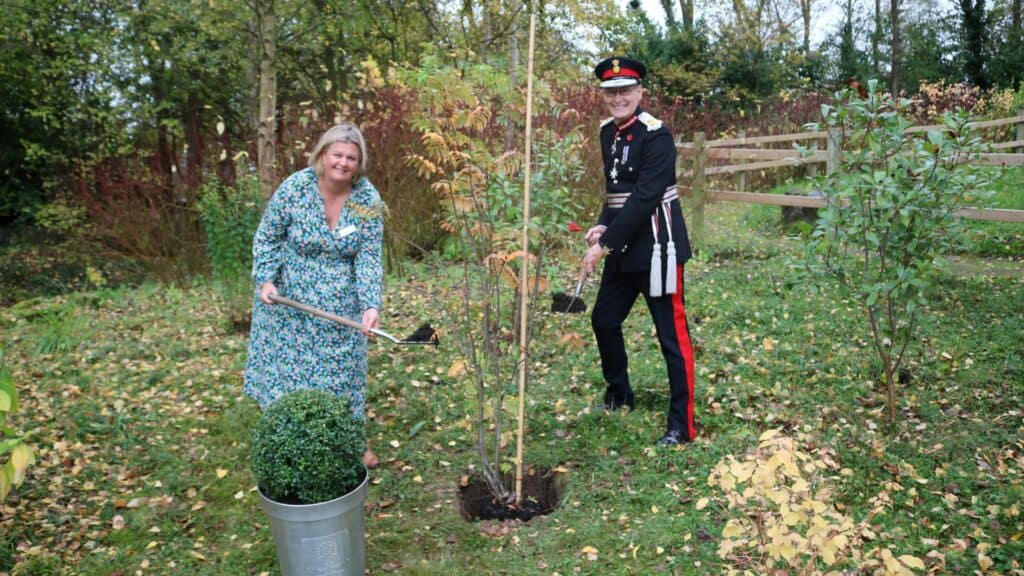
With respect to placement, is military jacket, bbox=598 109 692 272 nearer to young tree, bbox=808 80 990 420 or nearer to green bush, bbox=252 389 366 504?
young tree, bbox=808 80 990 420

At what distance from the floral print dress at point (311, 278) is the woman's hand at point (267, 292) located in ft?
0.17

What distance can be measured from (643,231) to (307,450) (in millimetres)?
1751

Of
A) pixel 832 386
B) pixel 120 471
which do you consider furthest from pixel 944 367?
pixel 120 471

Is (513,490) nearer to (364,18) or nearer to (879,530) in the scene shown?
(879,530)

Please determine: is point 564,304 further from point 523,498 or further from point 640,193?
point 523,498

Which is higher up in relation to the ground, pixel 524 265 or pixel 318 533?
pixel 524 265

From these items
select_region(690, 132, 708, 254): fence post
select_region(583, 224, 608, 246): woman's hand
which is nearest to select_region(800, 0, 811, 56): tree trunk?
select_region(690, 132, 708, 254): fence post

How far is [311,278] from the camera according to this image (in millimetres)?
3359

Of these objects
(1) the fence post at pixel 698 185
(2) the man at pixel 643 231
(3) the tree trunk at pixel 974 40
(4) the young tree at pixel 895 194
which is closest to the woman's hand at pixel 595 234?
(2) the man at pixel 643 231

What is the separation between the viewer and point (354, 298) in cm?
344

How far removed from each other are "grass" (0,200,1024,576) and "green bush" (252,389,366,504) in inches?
21.5

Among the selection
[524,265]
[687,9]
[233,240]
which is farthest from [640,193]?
[687,9]

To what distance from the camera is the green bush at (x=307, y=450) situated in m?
2.49

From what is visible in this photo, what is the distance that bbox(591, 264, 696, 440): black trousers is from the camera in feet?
11.4
